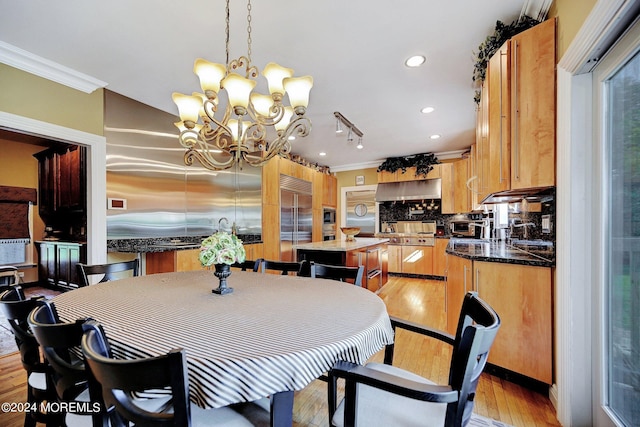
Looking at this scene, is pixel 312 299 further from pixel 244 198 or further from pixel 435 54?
pixel 244 198

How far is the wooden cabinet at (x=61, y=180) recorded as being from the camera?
3.97m

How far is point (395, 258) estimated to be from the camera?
6.02 meters

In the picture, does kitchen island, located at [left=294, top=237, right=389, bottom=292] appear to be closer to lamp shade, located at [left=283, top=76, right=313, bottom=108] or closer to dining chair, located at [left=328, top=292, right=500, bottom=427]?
lamp shade, located at [left=283, top=76, right=313, bottom=108]

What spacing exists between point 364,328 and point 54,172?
228 inches

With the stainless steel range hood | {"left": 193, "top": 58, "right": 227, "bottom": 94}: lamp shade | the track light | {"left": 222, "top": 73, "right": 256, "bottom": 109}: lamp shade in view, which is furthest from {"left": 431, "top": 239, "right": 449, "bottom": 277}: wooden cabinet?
{"left": 193, "top": 58, "right": 227, "bottom": 94}: lamp shade

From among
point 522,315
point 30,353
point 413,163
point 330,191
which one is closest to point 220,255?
point 30,353

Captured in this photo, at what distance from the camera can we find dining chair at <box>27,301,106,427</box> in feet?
2.79

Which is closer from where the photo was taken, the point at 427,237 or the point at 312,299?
the point at 312,299

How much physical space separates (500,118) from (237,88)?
5.96 ft

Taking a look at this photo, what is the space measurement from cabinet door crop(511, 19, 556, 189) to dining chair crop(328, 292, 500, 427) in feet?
3.90

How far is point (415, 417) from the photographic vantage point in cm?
98

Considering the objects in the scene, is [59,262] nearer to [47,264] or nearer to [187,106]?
[47,264]

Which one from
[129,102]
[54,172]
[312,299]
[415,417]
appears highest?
[129,102]

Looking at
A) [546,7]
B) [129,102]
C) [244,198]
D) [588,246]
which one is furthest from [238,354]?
[244,198]
